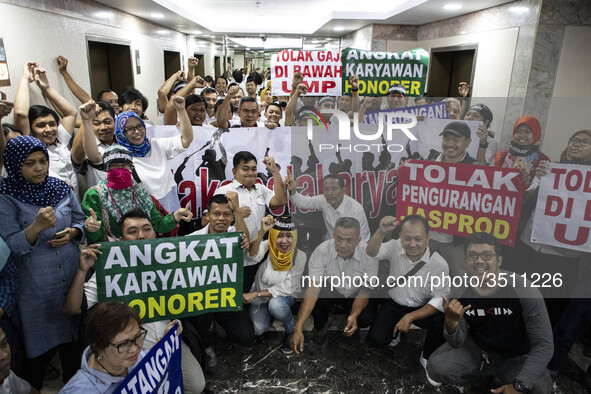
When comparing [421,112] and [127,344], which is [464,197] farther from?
[127,344]

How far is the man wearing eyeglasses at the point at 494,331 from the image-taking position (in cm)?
234

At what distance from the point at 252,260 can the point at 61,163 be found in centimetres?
157

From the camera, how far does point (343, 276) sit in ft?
9.71

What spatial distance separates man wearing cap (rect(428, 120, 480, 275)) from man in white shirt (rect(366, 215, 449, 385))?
16cm

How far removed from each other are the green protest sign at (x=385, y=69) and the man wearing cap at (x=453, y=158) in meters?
1.34

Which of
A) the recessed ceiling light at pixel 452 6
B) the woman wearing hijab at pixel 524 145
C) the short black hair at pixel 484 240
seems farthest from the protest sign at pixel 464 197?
the recessed ceiling light at pixel 452 6

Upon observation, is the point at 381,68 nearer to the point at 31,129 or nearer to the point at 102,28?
the point at 31,129

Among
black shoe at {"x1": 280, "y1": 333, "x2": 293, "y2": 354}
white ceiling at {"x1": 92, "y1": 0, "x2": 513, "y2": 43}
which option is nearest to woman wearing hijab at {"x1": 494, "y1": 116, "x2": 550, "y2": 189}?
black shoe at {"x1": 280, "y1": 333, "x2": 293, "y2": 354}

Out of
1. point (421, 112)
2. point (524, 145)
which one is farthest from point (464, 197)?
point (421, 112)

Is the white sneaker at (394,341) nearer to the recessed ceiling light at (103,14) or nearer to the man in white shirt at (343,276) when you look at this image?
the man in white shirt at (343,276)

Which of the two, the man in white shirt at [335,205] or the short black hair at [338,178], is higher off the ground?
the short black hair at [338,178]

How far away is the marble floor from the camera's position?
8.61ft

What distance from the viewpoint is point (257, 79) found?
7918 millimetres

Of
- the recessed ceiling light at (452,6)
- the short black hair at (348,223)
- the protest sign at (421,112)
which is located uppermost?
the recessed ceiling light at (452,6)
